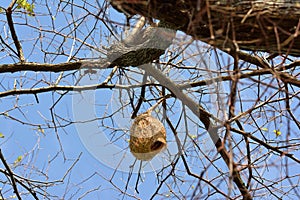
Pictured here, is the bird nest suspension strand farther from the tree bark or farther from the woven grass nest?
the tree bark

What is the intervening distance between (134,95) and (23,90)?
21.2 inches

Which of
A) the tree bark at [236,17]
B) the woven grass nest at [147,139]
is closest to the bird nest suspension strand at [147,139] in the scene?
the woven grass nest at [147,139]

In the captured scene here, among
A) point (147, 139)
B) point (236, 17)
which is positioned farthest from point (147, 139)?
point (236, 17)

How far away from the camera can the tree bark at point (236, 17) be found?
4.08ft

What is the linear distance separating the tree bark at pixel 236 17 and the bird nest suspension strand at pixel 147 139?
67 cm

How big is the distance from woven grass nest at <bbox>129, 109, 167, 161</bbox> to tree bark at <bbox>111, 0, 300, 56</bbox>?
2.19 ft

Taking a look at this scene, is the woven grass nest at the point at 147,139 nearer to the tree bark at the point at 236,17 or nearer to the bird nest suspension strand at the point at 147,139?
the bird nest suspension strand at the point at 147,139

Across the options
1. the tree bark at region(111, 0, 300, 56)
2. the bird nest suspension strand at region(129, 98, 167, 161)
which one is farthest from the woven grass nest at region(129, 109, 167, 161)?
the tree bark at region(111, 0, 300, 56)

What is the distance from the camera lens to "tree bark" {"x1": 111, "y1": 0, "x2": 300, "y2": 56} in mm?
1242

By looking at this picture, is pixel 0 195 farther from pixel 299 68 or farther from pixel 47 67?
pixel 299 68

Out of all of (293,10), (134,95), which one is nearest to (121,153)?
(134,95)

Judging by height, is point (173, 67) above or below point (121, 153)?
above

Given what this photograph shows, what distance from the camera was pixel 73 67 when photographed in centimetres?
229

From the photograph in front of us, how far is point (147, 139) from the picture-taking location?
2.01 meters
